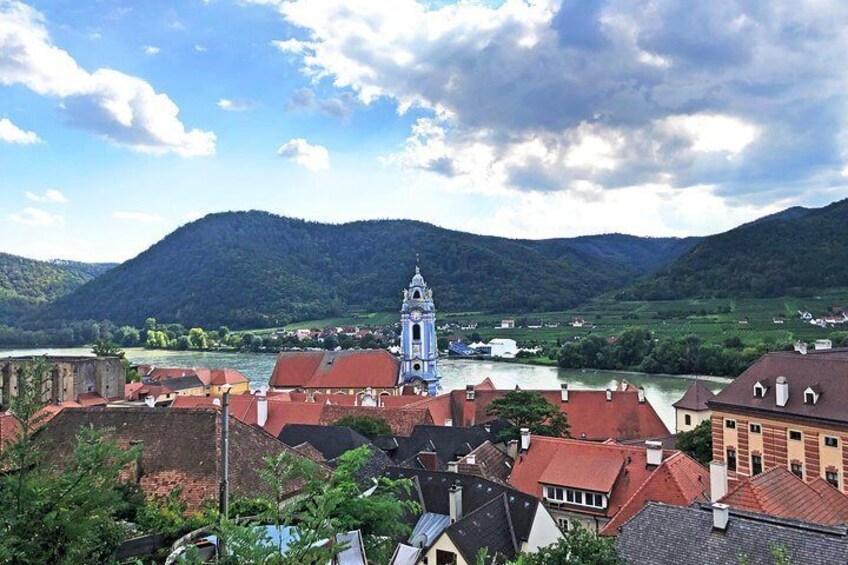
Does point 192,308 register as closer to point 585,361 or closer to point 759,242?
point 585,361

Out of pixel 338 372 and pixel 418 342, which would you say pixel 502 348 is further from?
pixel 338 372

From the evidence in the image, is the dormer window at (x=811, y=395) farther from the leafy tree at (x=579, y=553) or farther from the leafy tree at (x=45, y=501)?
the leafy tree at (x=45, y=501)

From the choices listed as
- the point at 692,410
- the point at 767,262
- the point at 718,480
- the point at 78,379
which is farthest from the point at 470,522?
the point at 767,262

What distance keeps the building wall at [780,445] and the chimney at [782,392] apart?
71 cm

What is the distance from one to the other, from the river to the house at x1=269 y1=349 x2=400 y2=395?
39.4ft

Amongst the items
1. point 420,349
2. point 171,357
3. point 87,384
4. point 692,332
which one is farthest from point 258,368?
point 692,332

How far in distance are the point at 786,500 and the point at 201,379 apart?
62003 millimetres

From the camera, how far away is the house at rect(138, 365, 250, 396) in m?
65.0

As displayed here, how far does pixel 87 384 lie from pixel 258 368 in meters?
49.3

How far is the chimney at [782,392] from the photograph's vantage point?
24703 mm

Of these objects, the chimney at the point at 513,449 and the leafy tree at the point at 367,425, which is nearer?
the chimney at the point at 513,449

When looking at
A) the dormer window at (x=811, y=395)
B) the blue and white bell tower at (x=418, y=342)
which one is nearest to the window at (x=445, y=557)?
the dormer window at (x=811, y=395)

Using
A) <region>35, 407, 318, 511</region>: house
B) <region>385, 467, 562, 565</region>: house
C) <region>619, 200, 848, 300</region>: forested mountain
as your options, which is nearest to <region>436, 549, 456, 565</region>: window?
<region>385, 467, 562, 565</region>: house

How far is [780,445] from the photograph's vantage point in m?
24.6
